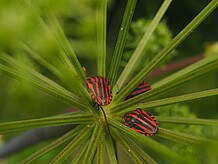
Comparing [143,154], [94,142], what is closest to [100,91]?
[94,142]

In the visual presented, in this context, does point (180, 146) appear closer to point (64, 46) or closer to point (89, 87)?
point (89, 87)

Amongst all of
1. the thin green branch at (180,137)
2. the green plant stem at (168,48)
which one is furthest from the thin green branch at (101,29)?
the thin green branch at (180,137)

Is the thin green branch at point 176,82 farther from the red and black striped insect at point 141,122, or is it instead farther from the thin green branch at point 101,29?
the thin green branch at point 101,29

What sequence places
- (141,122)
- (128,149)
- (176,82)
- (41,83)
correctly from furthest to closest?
(141,122), (128,149), (41,83), (176,82)

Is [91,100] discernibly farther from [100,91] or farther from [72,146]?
[72,146]

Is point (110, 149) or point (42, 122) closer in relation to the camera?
point (42, 122)

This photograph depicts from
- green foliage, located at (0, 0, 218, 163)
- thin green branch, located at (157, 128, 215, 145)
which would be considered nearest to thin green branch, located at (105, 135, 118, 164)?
green foliage, located at (0, 0, 218, 163)

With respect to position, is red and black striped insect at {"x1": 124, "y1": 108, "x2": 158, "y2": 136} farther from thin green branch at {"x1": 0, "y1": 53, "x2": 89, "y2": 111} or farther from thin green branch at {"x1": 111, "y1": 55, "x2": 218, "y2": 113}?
thin green branch at {"x1": 0, "y1": 53, "x2": 89, "y2": 111}
